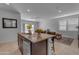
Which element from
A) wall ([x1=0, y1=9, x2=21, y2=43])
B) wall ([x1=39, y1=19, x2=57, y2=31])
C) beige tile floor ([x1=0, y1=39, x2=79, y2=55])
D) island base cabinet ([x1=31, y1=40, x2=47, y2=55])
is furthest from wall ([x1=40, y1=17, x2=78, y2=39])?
wall ([x1=0, y1=9, x2=21, y2=43])

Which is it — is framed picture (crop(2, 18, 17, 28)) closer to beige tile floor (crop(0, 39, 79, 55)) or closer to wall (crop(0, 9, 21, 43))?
wall (crop(0, 9, 21, 43))

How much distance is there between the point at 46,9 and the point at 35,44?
Answer: 78 cm

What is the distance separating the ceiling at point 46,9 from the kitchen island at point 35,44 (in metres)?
0.44

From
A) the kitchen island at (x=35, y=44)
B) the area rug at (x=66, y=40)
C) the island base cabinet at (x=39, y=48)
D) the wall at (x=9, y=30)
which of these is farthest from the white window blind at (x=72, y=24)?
the wall at (x=9, y=30)

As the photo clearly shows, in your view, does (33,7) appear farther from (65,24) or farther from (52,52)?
(52,52)

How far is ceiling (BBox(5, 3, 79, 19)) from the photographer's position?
1881mm

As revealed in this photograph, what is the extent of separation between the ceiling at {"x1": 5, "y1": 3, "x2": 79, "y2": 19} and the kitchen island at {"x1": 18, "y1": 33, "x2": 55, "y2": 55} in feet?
1.45

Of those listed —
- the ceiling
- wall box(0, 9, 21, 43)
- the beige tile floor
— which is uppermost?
the ceiling

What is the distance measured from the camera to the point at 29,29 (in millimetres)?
1993

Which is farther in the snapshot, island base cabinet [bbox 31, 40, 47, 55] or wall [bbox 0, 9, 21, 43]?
wall [bbox 0, 9, 21, 43]

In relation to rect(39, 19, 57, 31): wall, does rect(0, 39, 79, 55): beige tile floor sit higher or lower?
lower

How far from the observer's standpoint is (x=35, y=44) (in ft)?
6.04
